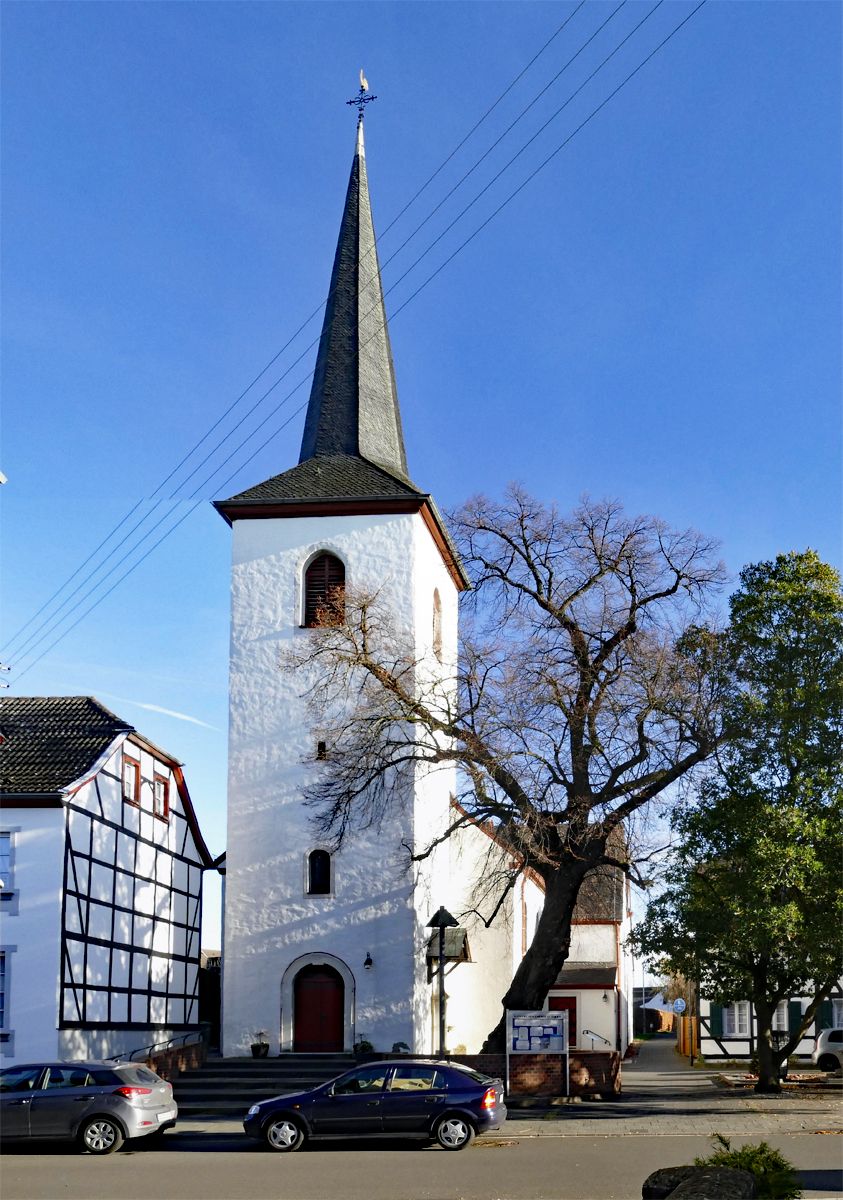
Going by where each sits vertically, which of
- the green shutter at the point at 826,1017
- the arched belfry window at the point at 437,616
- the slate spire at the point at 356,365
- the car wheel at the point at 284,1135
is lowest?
the green shutter at the point at 826,1017

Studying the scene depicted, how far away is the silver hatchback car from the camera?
18.5m

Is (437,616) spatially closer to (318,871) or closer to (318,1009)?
(318,871)

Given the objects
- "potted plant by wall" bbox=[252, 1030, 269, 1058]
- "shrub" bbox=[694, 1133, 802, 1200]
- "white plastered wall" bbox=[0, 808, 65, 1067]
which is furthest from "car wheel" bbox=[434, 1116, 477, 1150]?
"white plastered wall" bbox=[0, 808, 65, 1067]

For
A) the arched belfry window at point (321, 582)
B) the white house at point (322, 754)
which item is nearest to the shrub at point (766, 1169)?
the white house at point (322, 754)

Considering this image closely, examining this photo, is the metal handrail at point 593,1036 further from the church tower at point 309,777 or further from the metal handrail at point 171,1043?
the metal handrail at point 171,1043

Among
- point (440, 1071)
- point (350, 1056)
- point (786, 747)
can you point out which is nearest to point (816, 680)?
point (786, 747)

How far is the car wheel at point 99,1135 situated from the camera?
18.5 m

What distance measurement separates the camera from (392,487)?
3131cm

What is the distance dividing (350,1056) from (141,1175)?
1224 centimetres

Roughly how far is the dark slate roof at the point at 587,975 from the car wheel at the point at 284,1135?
2528 cm

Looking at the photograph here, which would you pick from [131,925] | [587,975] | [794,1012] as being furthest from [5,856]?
[794,1012]

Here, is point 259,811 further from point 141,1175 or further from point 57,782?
point 141,1175

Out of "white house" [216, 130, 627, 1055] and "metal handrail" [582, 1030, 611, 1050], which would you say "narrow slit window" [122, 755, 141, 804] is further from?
"metal handrail" [582, 1030, 611, 1050]

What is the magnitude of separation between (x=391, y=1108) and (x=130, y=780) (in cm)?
1531
